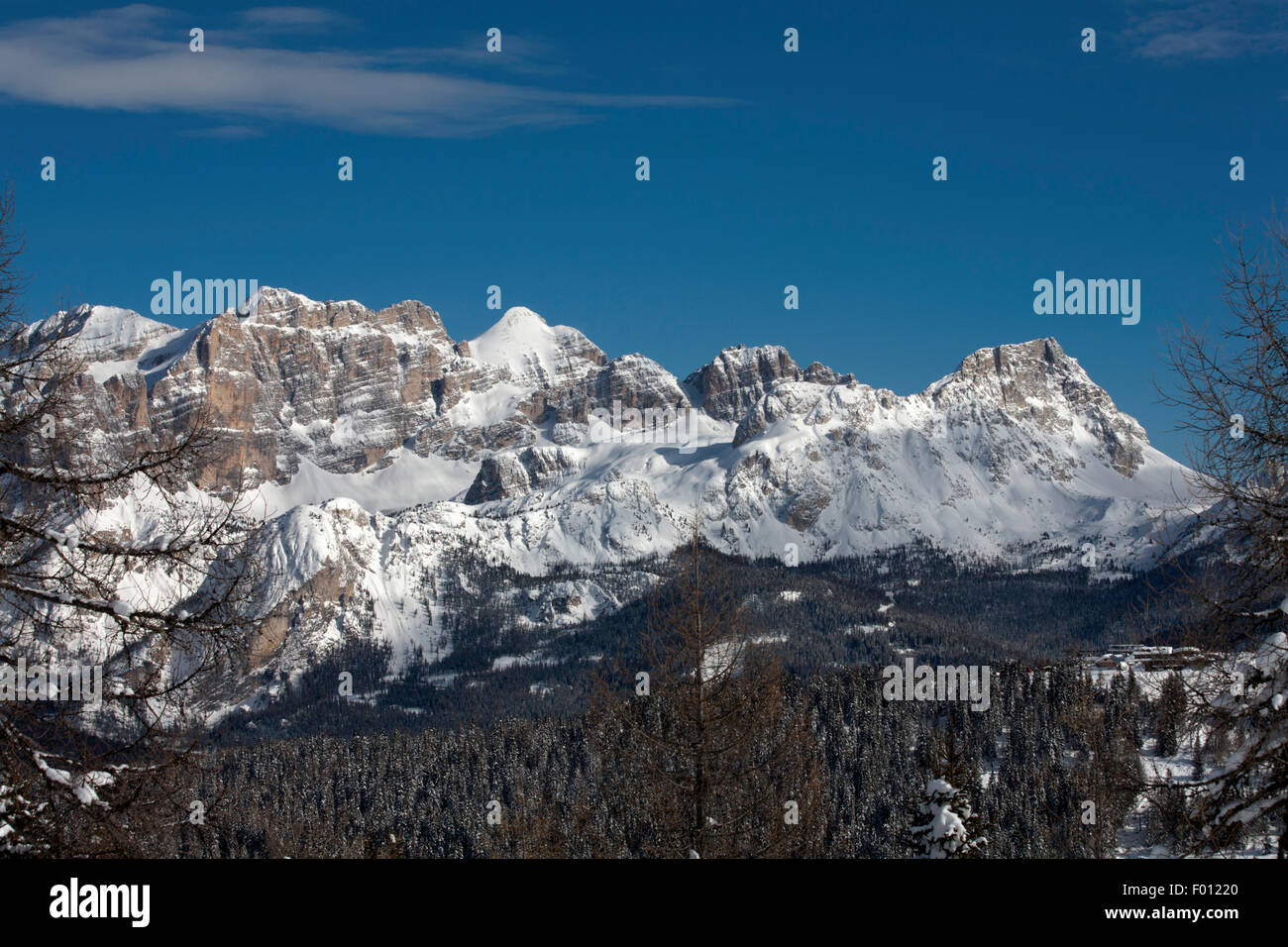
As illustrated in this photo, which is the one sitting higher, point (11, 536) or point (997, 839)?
point (11, 536)

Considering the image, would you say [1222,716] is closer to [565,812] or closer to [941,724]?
[565,812]

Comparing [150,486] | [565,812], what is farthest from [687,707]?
[565,812]

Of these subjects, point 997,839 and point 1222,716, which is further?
point 997,839

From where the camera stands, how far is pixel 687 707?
19781mm

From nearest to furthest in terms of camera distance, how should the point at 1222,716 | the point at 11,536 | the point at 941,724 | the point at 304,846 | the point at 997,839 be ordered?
the point at 11,536
the point at 1222,716
the point at 997,839
the point at 304,846
the point at 941,724

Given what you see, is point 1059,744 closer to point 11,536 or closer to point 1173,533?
point 1173,533
